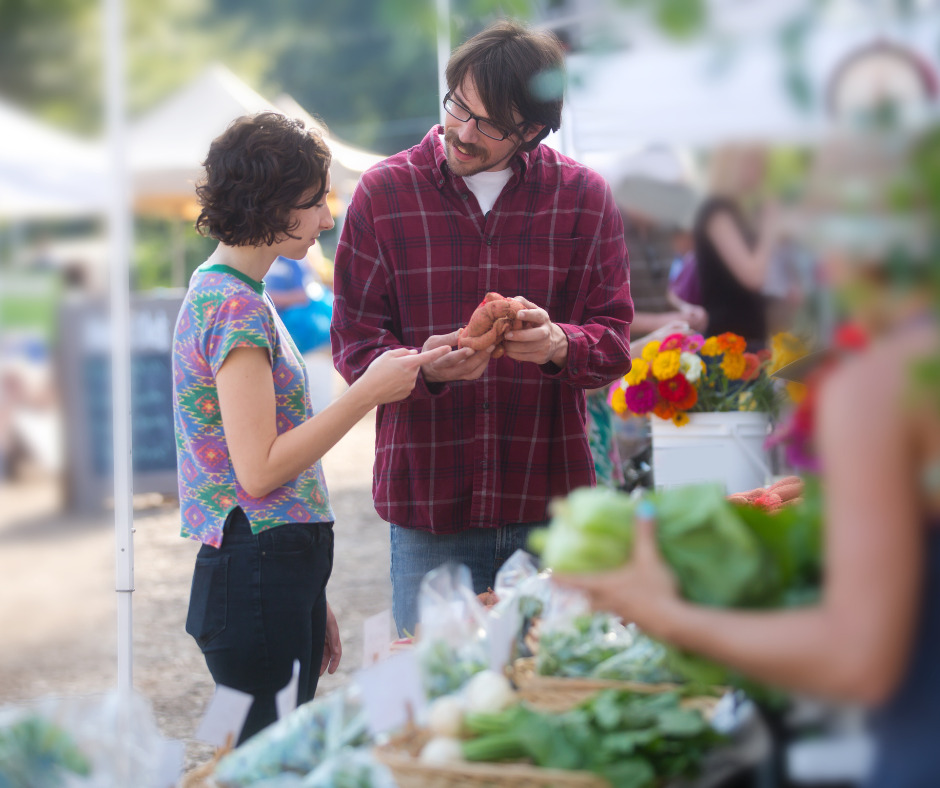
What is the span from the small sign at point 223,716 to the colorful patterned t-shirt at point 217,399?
52cm

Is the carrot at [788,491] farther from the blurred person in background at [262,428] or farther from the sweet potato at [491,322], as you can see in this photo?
the blurred person in background at [262,428]

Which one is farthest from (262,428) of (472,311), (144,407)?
(144,407)

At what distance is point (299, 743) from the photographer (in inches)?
52.2

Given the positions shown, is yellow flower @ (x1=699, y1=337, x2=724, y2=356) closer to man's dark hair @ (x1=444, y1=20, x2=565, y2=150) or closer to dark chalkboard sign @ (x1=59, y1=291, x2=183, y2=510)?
man's dark hair @ (x1=444, y1=20, x2=565, y2=150)

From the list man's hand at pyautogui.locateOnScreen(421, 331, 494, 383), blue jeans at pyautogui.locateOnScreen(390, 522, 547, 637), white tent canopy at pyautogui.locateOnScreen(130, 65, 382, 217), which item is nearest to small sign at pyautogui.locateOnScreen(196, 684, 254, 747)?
man's hand at pyautogui.locateOnScreen(421, 331, 494, 383)

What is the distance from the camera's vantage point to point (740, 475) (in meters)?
2.92

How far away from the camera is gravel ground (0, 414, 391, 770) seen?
407cm

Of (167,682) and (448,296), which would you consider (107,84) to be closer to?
(448,296)

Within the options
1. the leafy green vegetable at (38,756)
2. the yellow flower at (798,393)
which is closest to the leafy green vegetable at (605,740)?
the yellow flower at (798,393)

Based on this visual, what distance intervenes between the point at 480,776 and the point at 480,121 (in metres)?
1.38

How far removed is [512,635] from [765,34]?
90cm

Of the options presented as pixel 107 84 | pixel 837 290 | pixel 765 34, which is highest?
pixel 107 84

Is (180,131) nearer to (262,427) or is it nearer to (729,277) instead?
(729,277)

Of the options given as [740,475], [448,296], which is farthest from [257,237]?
[740,475]
